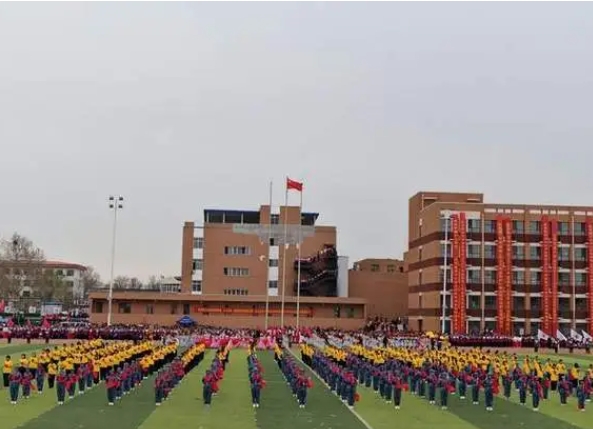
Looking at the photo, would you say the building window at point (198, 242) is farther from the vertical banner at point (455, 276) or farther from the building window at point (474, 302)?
the building window at point (474, 302)

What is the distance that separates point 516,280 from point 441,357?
1552 inches

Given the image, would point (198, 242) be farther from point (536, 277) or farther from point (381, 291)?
point (536, 277)

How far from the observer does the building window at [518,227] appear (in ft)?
227

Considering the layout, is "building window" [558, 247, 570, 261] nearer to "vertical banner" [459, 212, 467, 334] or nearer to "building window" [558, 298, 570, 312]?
"building window" [558, 298, 570, 312]

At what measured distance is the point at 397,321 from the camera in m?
80.7

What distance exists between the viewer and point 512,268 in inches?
2717

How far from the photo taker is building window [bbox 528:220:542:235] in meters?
69.2

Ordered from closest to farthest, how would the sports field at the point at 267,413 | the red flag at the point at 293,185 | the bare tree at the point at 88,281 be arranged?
1. the sports field at the point at 267,413
2. the red flag at the point at 293,185
3. the bare tree at the point at 88,281

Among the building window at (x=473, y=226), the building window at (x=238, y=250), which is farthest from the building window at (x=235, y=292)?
the building window at (x=473, y=226)

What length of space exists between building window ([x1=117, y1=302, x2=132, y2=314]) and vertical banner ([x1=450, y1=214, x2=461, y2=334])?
2967 cm

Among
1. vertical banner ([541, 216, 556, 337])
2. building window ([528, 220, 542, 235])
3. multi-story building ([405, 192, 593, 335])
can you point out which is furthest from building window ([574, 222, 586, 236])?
building window ([528, 220, 542, 235])

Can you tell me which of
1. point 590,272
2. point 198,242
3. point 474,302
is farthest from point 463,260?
point 198,242

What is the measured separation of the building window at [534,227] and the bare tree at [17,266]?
61992 millimetres

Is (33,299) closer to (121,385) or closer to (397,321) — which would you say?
(397,321)
